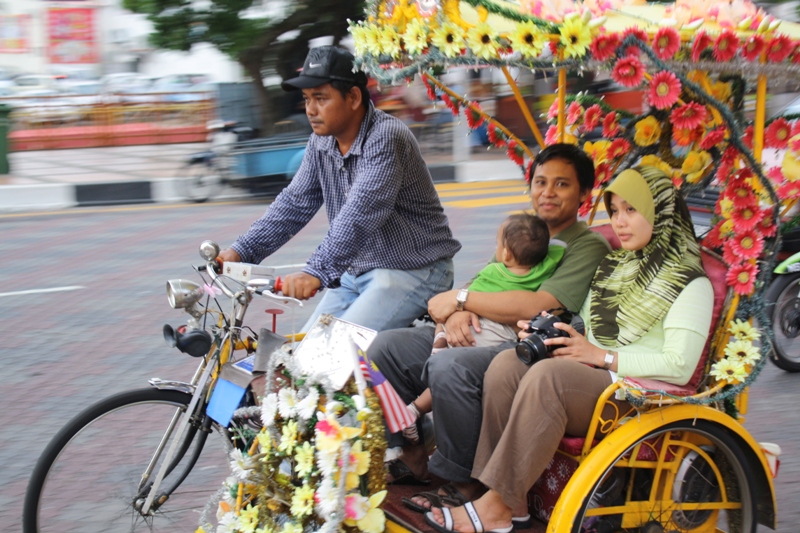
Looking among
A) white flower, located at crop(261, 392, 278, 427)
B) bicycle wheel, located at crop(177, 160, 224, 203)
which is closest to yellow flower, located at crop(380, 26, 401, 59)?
white flower, located at crop(261, 392, 278, 427)

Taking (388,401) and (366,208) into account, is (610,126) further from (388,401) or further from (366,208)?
(388,401)

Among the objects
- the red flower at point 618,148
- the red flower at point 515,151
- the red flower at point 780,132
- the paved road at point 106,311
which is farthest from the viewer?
the paved road at point 106,311

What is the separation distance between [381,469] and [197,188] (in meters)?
9.83

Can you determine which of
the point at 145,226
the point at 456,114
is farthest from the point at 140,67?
Result: the point at 456,114

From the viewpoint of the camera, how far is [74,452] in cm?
274

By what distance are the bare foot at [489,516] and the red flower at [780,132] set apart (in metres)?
1.42

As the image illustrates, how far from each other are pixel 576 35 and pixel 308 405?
4.03ft

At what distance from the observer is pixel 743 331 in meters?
2.60

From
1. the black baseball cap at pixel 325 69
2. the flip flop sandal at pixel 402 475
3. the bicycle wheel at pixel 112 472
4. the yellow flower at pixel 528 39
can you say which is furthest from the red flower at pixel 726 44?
the bicycle wheel at pixel 112 472

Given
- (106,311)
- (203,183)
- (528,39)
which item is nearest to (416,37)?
(528,39)

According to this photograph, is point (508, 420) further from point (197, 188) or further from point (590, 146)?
point (197, 188)

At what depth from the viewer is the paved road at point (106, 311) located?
4161mm

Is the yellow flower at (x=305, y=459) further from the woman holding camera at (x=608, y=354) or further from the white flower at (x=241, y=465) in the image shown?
the woman holding camera at (x=608, y=354)

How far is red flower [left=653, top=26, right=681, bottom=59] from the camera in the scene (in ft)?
7.80
